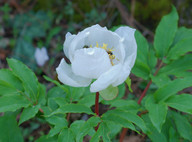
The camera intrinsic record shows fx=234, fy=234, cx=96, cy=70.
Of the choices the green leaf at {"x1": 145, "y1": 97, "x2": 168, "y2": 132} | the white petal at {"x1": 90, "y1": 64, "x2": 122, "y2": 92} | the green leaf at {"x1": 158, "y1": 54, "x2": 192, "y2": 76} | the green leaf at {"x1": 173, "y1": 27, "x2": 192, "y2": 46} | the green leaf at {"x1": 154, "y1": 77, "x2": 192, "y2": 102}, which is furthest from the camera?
the green leaf at {"x1": 173, "y1": 27, "x2": 192, "y2": 46}

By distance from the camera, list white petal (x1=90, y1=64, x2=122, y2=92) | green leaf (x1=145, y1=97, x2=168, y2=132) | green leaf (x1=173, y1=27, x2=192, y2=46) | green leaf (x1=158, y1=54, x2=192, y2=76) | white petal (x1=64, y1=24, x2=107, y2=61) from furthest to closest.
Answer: green leaf (x1=173, y1=27, x2=192, y2=46) < green leaf (x1=158, y1=54, x2=192, y2=76) < green leaf (x1=145, y1=97, x2=168, y2=132) < white petal (x1=64, y1=24, x2=107, y2=61) < white petal (x1=90, y1=64, x2=122, y2=92)

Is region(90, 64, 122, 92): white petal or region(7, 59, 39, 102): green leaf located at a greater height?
region(90, 64, 122, 92): white petal

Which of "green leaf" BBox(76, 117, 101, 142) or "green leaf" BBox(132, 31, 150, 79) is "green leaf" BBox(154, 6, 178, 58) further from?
"green leaf" BBox(76, 117, 101, 142)

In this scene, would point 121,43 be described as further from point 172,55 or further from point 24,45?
point 24,45

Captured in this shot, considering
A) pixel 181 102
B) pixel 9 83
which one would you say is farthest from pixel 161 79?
pixel 9 83

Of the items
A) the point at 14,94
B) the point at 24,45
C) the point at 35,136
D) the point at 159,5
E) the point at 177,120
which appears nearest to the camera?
the point at 14,94

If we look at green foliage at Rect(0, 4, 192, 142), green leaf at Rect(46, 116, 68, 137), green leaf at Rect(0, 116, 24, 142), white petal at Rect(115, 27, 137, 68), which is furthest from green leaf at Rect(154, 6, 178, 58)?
green leaf at Rect(0, 116, 24, 142)

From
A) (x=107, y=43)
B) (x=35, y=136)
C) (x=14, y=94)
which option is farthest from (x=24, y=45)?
(x=107, y=43)
